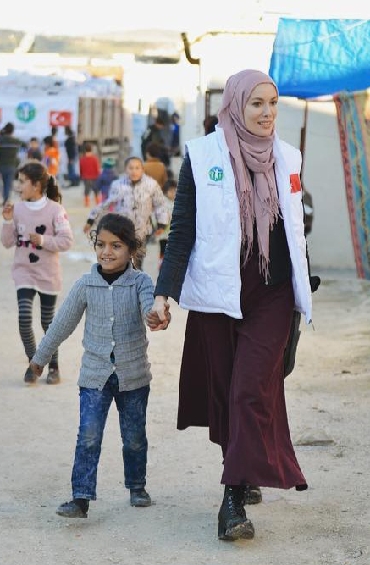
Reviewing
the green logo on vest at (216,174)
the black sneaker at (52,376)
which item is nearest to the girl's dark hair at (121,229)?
the green logo on vest at (216,174)

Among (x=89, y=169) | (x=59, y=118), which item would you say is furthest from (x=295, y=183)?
(x=59, y=118)

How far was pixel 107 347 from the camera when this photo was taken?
5379 millimetres

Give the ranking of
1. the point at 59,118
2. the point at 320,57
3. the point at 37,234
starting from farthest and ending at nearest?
1. the point at 59,118
2. the point at 320,57
3. the point at 37,234

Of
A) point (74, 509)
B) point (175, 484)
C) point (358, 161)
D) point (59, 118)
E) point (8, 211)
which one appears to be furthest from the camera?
point (59, 118)

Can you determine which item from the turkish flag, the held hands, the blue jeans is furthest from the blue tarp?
the turkish flag

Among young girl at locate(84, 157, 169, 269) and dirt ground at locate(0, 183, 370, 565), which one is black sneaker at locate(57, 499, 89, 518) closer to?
dirt ground at locate(0, 183, 370, 565)

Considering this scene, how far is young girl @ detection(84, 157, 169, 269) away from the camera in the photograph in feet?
36.6

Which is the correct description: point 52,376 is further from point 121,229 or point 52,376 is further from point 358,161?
point 121,229

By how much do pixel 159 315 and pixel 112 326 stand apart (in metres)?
0.41

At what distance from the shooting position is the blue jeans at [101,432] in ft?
17.6

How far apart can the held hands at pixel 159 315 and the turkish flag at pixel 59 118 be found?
27.2 meters

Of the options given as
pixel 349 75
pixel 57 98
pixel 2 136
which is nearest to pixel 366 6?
pixel 349 75

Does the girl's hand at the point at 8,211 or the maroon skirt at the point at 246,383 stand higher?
the girl's hand at the point at 8,211

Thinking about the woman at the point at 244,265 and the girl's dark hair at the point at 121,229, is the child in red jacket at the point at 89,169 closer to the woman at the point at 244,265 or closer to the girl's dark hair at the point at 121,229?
the girl's dark hair at the point at 121,229
